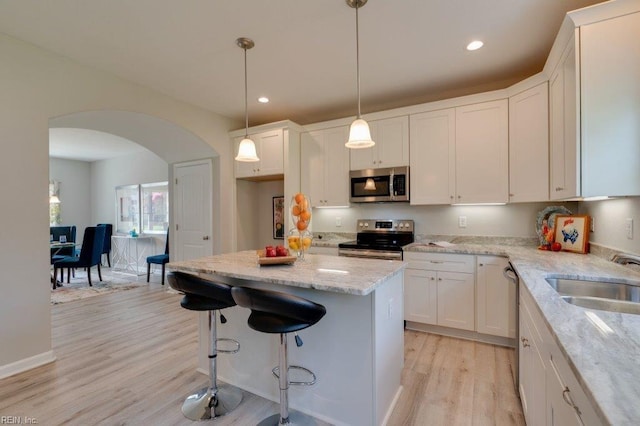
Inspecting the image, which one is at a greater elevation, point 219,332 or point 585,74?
point 585,74

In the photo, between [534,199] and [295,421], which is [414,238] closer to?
[534,199]

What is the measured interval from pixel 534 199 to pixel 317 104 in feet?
8.89

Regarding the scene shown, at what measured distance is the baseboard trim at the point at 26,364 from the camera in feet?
7.75

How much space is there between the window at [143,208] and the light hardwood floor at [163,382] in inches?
133

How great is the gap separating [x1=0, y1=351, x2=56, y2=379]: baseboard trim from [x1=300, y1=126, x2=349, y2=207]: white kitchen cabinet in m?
3.09

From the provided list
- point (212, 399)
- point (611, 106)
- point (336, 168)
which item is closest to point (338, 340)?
point (212, 399)

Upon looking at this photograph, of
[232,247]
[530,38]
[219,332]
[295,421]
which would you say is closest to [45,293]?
[219,332]

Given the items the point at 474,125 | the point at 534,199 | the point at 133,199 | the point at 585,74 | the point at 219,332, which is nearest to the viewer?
the point at 585,74

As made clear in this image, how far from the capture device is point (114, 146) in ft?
20.7

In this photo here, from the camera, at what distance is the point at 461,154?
127 inches

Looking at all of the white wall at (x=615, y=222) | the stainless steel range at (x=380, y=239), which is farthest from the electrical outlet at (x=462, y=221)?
the white wall at (x=615, y=222)

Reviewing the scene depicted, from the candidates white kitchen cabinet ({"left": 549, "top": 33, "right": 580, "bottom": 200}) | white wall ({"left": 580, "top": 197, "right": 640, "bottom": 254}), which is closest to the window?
white kitchen cabinet ({"left": 549, "top": 33, "right": 580, "bottom": 200})

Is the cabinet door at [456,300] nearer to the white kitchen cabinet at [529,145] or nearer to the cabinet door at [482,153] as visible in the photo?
the cabinet door at [482,153]

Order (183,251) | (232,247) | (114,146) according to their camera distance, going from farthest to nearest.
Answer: (114,146) → (183,251) → (232,247)
